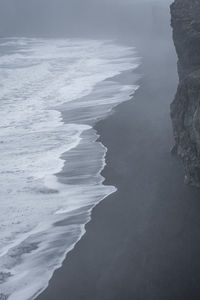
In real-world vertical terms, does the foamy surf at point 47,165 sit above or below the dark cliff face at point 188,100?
below

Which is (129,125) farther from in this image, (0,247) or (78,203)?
(0,247)

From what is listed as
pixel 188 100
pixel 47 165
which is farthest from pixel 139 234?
pixel 47 165

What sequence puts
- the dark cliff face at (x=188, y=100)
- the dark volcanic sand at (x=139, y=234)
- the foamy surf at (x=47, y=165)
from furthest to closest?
the dark cliff face at (x=188, y=100), the foamy surf at (x=47, y=165), the dark volcanic sand at (x=139, y=234)

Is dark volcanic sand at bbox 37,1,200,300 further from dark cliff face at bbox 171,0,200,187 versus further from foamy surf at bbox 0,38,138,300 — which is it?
dark cliff face at bbox 171,0,200,187

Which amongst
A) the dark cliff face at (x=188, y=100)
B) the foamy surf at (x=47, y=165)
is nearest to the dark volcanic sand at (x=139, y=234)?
the foamy surf at (x=47, y=165)

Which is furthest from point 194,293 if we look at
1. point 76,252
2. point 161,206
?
point 161,206

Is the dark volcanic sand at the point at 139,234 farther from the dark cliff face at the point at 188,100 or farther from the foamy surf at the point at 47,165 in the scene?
the dark cliff face at the point at 188,100

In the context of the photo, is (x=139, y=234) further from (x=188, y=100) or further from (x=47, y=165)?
(x=47, y=165)

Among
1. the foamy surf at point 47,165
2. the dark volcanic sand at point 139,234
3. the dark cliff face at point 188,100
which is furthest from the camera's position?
the dark cliff face at point 188,100
